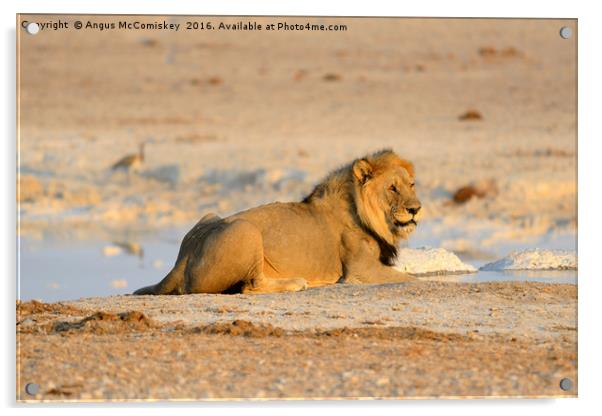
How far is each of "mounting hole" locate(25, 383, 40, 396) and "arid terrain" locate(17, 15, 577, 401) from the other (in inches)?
1.5

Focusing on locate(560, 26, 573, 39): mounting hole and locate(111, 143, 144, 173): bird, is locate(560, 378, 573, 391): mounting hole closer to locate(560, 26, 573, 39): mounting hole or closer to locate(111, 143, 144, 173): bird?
locate(560, 26, 573, 39): mounting hole

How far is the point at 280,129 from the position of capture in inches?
793

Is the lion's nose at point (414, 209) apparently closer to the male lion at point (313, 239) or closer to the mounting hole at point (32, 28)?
the male lion at point (313, 239)

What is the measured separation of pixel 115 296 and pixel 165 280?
0.43 meters

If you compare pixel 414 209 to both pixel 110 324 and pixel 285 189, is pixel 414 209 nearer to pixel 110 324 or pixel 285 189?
pixel 110 324

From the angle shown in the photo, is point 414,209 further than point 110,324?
Yes

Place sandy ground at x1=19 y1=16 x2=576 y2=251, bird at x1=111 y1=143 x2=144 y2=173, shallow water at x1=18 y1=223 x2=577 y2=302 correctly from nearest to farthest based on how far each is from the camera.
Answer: shallow water at x1=18 y1=223 x2=577 y2=302
sandy ground at x1=19 y1=16 x2=576 y2=251
bird at x1=111 y1=143 x2=144 y2=173

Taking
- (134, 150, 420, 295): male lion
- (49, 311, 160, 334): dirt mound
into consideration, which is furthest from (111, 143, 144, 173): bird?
(49, 311, 160, 334): dirt mound

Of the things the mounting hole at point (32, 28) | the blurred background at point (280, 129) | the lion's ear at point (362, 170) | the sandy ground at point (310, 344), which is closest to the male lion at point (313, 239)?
the lion's ear at point (362, 170)

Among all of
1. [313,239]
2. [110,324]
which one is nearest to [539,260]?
[313,239]

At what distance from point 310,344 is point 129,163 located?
9.88 metres

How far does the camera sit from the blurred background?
53.5 ft

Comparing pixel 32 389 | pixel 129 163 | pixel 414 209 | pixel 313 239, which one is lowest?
pixel 32 389

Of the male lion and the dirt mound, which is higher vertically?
the male lion
